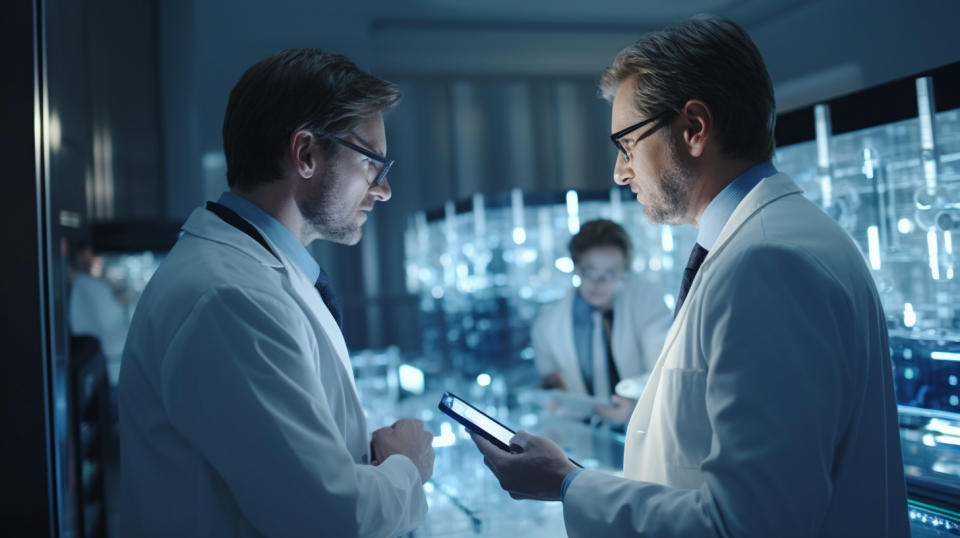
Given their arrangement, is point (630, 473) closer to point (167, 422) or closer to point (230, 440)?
point (230, 440)

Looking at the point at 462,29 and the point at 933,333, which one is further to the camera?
the point at 462,29

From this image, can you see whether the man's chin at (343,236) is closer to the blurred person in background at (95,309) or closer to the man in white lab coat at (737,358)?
the man in white lab coat at (737,358)

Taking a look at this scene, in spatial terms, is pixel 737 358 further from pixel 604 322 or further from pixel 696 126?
pixel 604 322

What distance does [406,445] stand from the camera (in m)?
1.33

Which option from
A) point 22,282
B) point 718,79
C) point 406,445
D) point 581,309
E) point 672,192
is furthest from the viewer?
point 581,309

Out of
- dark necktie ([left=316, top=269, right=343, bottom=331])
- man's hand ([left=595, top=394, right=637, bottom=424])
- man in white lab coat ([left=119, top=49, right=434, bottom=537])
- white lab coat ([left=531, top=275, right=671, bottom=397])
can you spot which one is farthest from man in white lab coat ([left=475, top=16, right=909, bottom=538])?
white lab coat ([left=531, top=275, right=671, bottom=397])

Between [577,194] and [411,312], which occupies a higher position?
[577,194]

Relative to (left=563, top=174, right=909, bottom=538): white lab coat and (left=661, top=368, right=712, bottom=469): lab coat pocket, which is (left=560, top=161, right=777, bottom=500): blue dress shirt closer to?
(left=563, top=174, right=909, bottom=538): white lab coat

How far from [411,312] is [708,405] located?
20.5 ft

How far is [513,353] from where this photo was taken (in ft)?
13.5

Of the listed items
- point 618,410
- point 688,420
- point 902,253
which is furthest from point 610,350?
point 688,420

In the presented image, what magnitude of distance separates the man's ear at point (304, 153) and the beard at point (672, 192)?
25.7 inches

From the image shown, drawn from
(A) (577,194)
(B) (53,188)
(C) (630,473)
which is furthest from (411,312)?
(C) (630,473)

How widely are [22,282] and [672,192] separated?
59.1 inches
